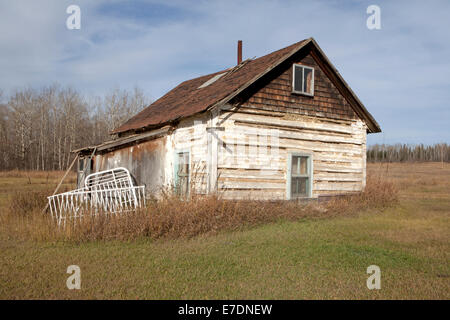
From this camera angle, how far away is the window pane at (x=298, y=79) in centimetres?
1243

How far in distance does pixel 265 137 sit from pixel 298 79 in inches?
96.8

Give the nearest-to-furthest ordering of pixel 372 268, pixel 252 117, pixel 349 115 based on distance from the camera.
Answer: pixel 372 268 < pixel 252 117 < pixel 349 115

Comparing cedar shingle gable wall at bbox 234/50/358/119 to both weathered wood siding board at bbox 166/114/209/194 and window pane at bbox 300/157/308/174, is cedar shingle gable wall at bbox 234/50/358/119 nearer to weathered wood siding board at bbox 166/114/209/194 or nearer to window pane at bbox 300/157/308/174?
weathered wood siding board at bbox 166/114/209/194

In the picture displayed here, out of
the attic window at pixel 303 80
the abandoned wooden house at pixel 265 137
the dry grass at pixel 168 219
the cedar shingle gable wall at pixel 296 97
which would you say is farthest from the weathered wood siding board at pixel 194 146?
the attic window at pixel 303 80

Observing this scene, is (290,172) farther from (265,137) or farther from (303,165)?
(265,137)

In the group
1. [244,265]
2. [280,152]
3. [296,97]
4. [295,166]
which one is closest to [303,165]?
[295,166]

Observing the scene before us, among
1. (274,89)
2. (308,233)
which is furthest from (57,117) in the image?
(308,233)

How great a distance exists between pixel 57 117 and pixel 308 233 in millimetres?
46761

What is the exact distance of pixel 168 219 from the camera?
8.45m

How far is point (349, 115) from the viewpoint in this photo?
13.6m

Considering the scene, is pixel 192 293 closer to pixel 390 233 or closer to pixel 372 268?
pixel 372 268

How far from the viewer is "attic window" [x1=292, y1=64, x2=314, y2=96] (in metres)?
12.4

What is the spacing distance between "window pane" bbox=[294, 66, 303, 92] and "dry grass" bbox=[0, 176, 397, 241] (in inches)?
152

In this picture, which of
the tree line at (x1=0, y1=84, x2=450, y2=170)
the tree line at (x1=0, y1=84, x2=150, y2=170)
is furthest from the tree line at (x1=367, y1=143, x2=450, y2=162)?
the tree line at (x1=0, y1=84, x2=150, y2=170)
